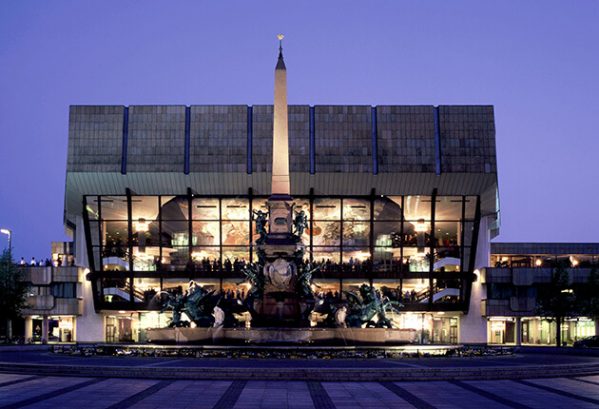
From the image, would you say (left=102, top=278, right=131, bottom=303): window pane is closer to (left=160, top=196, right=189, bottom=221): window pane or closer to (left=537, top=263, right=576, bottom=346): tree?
(left=160, top=196, right=189, bottom=221): window pane

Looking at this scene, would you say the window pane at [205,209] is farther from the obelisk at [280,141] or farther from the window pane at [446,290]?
the obelisk at [280,141]

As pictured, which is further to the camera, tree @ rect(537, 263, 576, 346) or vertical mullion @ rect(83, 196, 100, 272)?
vertical mullion @ rect(83, 196, 100, 272)

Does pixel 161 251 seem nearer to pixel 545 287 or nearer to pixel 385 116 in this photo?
pixel 385 116

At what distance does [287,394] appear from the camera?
26.3 m

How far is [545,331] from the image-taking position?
3536 inches

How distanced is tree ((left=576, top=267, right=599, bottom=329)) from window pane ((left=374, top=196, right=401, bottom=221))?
17.8 m

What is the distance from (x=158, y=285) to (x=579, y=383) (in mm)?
58465

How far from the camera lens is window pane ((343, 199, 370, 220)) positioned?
84375mm

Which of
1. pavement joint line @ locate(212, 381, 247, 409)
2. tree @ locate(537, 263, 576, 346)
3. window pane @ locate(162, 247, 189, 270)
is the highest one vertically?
window pane @ locate(162, 247, 189, 270)

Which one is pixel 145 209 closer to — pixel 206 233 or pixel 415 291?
pixel 206 233

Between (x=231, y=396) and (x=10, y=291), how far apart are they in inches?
2157

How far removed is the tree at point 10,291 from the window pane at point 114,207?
31.6 feet

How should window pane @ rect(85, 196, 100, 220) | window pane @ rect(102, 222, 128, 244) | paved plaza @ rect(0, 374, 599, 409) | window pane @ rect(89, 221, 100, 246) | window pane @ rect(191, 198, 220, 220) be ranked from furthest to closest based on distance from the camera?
1. window pane @ rect(102, 222, 128, 244)
2. window pane @ rect(89, 221, 100, 246)
3. window pane @ rect(191, 198, 220, 220)
4. window pane @ rect(85, 196, 100, 220)
5. paved plaza @ rect(0, 374, 599, 409)

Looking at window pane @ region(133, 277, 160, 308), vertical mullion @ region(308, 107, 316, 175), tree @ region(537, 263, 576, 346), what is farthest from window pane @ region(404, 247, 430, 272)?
window pane @ region(133, 277, 160, 308)
